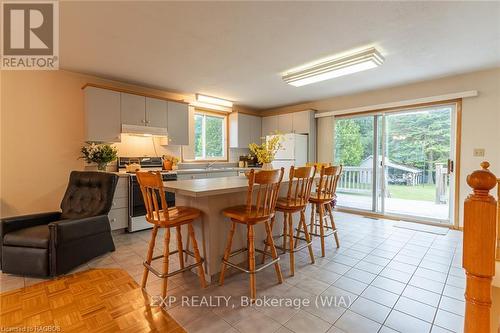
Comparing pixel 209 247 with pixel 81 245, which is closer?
pixel 209 247

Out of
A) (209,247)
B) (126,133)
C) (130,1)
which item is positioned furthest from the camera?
(126,133)

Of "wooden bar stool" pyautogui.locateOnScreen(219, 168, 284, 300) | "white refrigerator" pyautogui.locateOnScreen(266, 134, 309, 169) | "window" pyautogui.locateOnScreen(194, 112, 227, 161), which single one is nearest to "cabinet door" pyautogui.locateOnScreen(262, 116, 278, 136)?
"white refrigerator" pyautogui.locateOnScreen(266, 134, 309, 169)

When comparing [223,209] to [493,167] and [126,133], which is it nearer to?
[126,133]

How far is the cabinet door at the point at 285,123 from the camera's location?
5637mm

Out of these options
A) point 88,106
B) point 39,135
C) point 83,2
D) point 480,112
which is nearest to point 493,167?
point 480,112

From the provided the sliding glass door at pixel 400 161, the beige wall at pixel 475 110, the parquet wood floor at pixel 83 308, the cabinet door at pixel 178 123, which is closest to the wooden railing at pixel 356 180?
the sliding glass door at pixel 400 161

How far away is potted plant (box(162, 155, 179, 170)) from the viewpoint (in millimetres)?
4367

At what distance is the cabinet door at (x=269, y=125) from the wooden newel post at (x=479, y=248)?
5.15 m

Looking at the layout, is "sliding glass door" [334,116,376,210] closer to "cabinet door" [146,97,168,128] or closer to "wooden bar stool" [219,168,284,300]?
"wooden bar stool" [219,168,284,300]

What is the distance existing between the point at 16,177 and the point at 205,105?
11.1ft

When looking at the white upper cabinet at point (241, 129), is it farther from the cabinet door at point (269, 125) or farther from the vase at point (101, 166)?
the vase at point (101, 166)

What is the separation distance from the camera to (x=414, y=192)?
4.44m

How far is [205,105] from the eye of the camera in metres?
5.27

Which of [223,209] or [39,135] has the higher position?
[39,135]
